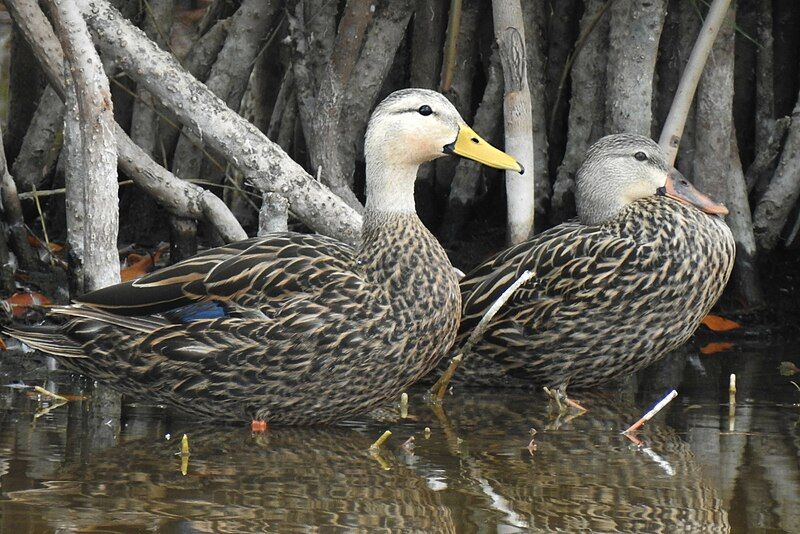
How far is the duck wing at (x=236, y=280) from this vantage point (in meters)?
5.29

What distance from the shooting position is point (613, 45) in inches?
281

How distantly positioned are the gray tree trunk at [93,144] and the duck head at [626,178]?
207 cm

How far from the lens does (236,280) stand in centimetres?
531

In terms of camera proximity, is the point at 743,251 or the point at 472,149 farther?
the point at 743,251

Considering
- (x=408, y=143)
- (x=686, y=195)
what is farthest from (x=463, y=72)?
(x=408, y=143)

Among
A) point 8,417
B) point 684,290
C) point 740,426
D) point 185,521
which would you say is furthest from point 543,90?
point 185,521

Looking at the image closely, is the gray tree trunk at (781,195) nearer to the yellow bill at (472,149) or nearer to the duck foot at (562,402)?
the duck foot at (562,402)

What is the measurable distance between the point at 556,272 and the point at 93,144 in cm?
201

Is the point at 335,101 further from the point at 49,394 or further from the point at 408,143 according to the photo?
the point at 49,394

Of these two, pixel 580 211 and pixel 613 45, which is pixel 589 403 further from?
pixel 613 45

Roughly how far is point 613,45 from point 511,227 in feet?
3.42

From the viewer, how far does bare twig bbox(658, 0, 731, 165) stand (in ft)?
22.1

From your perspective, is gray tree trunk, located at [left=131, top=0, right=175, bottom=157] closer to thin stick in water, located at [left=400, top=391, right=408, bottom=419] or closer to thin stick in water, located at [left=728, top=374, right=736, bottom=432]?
thin stick in water, located at [left=400, top=391, right=408, bottom=419]

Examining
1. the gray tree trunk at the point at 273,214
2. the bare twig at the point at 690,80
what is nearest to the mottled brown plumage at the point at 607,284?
the bare twig at the point at 690,80
